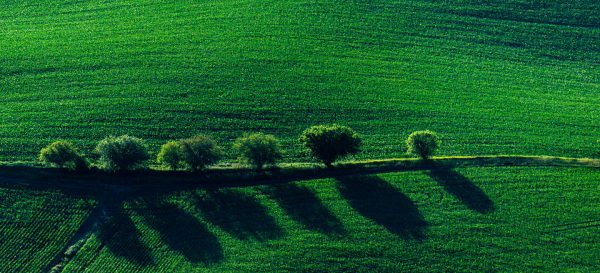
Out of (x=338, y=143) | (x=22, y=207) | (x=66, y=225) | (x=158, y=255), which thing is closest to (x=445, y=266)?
(x=338, y=143)

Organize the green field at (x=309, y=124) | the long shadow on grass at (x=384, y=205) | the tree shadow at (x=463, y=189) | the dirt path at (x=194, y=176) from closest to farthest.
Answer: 1. the green field at (x=309, y=124)
2. the long shadow on grass at (x=384, y=205)
3. the tree shadow at (x=463, y=189)
4. the dirt path at (x=194, y=176)

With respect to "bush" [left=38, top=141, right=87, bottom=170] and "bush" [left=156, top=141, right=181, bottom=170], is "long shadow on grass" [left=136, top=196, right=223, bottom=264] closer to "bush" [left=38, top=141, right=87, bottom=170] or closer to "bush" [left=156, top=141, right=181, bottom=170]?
"bush" [left=156, top=141, right=181, bottom=170]

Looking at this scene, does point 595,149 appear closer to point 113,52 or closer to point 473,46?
point 473,46

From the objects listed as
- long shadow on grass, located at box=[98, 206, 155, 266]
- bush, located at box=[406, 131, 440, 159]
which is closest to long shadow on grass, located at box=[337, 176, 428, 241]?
bush, located at box=[406, 131, 440, 159]

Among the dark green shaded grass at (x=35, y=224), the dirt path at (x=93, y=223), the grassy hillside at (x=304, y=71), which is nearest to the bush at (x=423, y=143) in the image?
the grassy hillside at (x=304, y=71)

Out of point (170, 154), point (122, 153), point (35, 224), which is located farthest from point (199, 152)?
point (35, 224)

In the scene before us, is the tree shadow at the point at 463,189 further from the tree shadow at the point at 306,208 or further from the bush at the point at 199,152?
the bush at the point at 199,152
